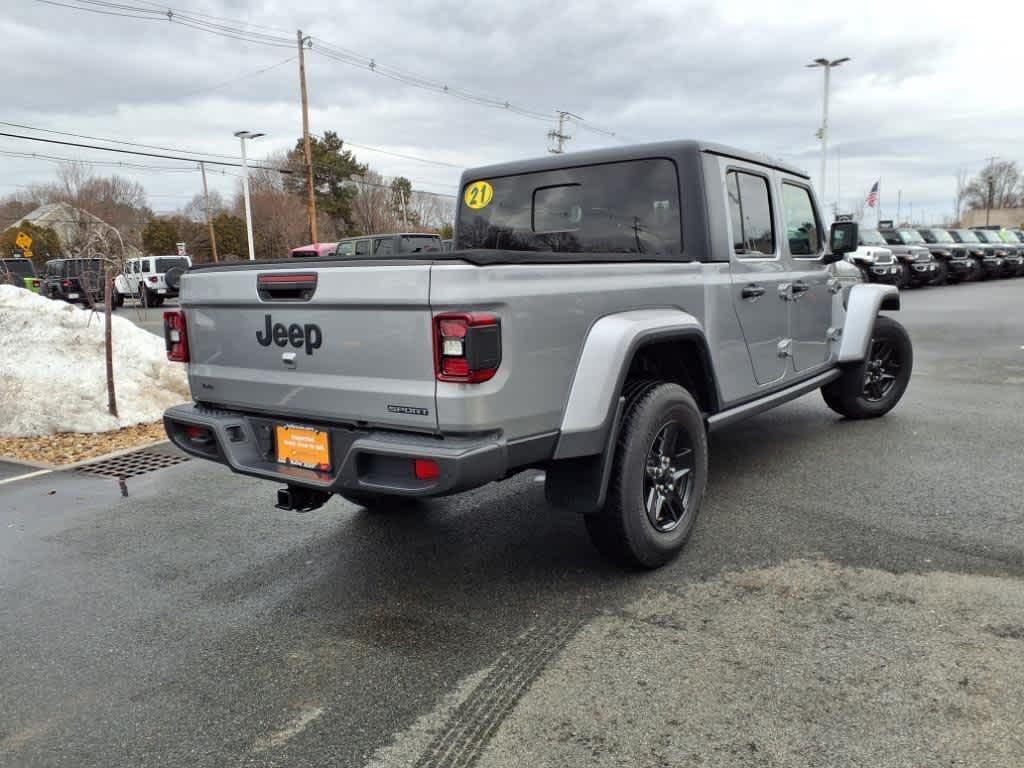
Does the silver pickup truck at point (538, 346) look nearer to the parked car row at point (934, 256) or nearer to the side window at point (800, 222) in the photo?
the side window at point (800, 222)

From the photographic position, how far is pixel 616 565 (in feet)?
12.0

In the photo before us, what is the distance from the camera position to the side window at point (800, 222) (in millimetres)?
5113

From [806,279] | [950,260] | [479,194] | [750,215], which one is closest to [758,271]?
[750,215]

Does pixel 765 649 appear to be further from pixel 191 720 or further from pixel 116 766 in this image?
pixel 116 766

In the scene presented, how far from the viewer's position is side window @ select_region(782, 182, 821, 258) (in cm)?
511

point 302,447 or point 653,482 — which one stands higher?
point 302,447

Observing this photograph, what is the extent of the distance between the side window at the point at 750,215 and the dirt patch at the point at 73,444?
5.10m

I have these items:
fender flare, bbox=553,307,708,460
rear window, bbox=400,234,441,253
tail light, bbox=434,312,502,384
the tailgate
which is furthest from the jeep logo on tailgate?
rear window, bbox=400,234,441,253

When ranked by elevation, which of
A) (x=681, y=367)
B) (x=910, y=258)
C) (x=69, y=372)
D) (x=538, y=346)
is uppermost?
(x=910, y=258)

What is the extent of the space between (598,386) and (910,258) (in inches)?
967

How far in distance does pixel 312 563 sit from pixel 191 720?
54.4 inches

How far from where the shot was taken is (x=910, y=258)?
24312mm

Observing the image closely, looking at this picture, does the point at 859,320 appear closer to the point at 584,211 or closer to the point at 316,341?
the point at 584,211

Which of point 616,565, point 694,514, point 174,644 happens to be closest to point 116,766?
point 174,644
